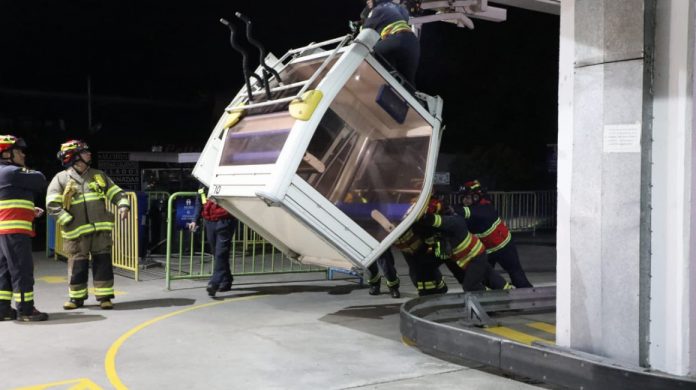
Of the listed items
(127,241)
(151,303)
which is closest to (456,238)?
(151,303)

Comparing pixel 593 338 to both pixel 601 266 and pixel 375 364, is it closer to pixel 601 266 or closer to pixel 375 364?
pixel 601 266

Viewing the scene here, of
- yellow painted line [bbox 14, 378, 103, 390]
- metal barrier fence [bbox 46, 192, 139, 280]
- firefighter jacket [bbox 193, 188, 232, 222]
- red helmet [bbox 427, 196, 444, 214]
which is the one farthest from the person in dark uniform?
metal barrier fence [bbox 46, 192, 139, 280]

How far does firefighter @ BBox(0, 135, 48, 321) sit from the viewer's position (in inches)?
306

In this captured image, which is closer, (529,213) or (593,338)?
(593,338)

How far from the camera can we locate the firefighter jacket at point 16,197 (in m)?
7.77

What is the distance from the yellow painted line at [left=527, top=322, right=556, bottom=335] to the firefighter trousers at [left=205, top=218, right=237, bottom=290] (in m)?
3.99

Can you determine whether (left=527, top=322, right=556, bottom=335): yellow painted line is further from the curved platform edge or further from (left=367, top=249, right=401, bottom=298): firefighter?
(left=367, top=249, right=401, bottom=298): firefighter

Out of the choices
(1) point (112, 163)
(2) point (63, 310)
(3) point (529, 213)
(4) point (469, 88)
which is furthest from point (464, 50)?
(2) point (63, 310)

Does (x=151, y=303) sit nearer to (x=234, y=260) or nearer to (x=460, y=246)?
(x=234, y=260)

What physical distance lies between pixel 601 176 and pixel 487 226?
145 inches

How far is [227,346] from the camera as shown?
682cm

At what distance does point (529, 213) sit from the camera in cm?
2244

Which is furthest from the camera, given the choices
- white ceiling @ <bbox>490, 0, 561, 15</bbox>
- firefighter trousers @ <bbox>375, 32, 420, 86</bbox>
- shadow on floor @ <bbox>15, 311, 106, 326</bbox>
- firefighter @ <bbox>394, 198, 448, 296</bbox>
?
white ceiling @ <bbox>490, 0, 561, 15</bbox>

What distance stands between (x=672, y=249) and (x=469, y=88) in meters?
32.9
